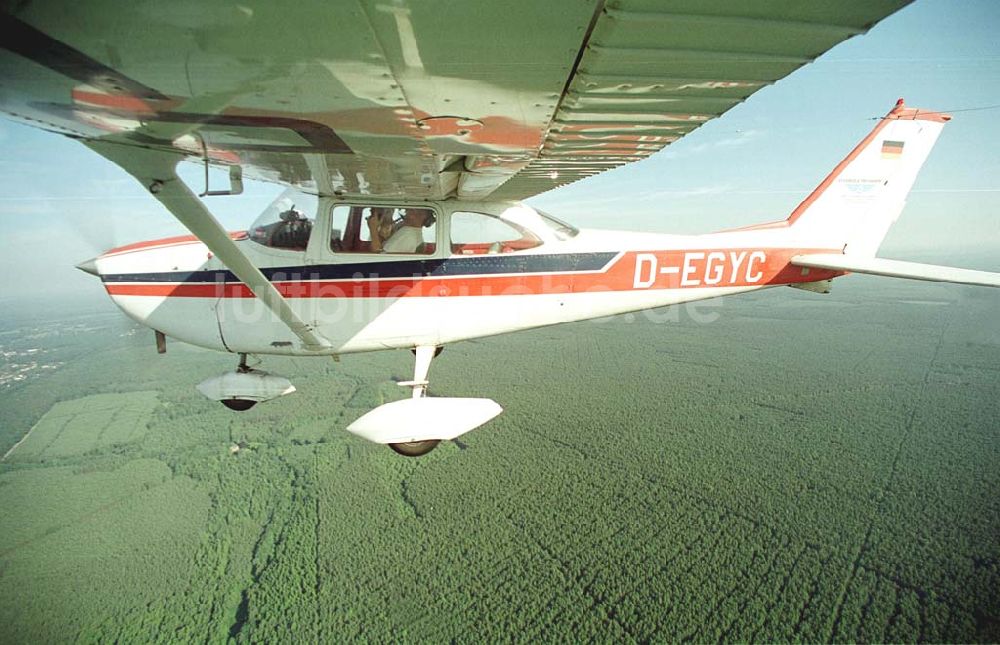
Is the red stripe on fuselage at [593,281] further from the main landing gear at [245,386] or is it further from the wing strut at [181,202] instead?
the main landing gear at [245,386]

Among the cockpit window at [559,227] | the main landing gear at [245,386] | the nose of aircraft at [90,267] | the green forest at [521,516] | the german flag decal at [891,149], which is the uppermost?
the german flag decal at [891,149]

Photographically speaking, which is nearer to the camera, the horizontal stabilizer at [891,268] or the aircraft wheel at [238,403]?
the horizontal stabilizer at [891,268]

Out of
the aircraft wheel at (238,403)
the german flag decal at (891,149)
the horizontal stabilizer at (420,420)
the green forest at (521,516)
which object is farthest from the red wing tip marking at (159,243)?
the green forest at (521,516)

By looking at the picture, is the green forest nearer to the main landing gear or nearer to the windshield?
the main landing gear

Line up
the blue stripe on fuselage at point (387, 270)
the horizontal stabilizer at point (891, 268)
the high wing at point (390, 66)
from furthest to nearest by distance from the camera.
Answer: the horizontal stabilizer at point (891, 268)
the blue stripe on fuselage at point (387, 270)
the high wing at point (390, 66)

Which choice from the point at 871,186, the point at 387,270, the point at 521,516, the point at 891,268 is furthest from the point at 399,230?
the point at 521,516

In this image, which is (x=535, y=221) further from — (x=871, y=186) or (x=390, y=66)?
(x=871, y=186)

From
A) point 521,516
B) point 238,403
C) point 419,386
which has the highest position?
point 419,386

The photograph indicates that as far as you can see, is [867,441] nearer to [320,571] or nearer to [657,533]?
[657,533]
